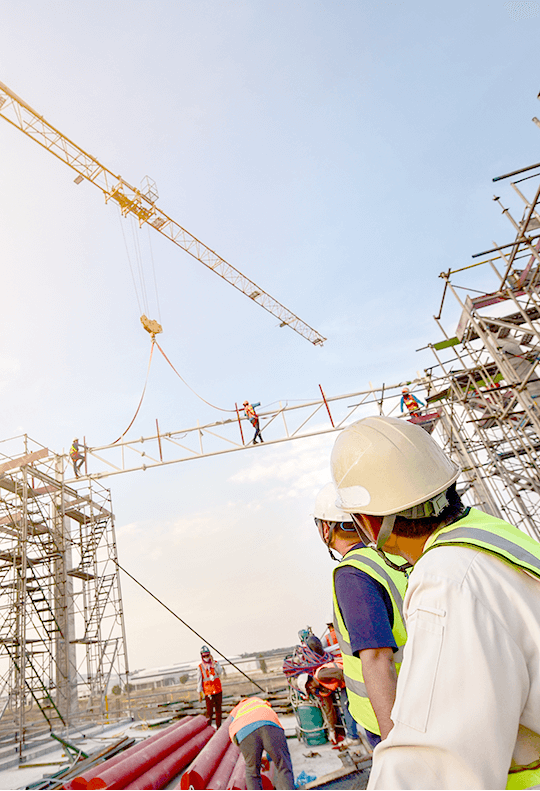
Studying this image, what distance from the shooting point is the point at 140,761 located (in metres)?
5.78

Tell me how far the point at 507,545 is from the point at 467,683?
0.33m

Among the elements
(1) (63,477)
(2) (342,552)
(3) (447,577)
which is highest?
(1) (63,477)

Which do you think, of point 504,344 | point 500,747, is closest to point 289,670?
point 500,747

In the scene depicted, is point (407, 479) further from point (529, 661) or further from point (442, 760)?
point (442, 760)

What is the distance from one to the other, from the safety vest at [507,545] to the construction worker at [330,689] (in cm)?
550

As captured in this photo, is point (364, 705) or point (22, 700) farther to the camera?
point (22, 700)

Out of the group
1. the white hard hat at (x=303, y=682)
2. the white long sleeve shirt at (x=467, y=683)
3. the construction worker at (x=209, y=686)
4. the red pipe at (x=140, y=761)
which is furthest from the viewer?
the construction worker at (x=209, y=686)

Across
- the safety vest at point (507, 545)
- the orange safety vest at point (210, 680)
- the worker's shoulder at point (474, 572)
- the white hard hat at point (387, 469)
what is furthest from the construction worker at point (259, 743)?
the orange safety vest at point (210, 680)

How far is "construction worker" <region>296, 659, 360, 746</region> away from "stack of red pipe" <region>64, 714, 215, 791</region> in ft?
6.83

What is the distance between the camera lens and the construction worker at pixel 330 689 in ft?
19.0

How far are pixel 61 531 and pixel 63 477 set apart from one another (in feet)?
8.56

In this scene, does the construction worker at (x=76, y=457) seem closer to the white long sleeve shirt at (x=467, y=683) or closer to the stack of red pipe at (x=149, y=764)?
the stack of red pipe at (x=149, y=764)

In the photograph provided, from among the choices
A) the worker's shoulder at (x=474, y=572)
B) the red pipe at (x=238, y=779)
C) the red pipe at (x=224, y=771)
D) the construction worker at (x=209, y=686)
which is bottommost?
the red pipe at (x=238, y=779)

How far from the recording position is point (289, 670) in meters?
6.62
